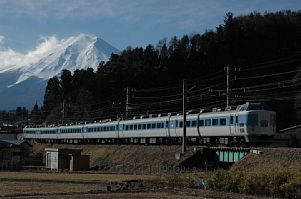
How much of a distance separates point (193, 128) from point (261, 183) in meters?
21.1

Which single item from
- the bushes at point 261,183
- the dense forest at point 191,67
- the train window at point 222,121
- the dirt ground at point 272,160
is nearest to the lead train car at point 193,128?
the train window at point 222,121

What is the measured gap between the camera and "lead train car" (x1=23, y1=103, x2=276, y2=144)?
1619 inches

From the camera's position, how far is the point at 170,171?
4419cm

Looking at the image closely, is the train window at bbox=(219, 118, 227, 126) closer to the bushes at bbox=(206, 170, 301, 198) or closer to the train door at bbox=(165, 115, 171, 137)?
the train door at bbox=(165, 115, 171, 137)

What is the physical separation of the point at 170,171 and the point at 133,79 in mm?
56646

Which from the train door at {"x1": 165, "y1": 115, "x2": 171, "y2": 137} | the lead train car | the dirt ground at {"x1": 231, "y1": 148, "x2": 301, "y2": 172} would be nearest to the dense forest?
Answer: the lead train car

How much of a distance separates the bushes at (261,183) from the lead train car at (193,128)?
1190 cm

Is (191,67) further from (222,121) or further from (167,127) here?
(222,121)

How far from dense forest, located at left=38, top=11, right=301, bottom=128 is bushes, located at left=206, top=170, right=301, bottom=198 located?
196 feet

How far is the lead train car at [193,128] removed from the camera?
135 ft

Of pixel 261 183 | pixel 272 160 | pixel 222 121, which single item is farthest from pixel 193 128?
pixel 261 183

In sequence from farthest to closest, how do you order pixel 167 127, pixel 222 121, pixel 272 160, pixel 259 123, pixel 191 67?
pixel 191 67
pixel 167 127
pixel 222 121
pixel 259 123
pixel 272 160

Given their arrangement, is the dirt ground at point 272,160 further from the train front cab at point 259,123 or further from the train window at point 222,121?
the train window at point 222,121

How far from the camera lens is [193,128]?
47.8 meters
